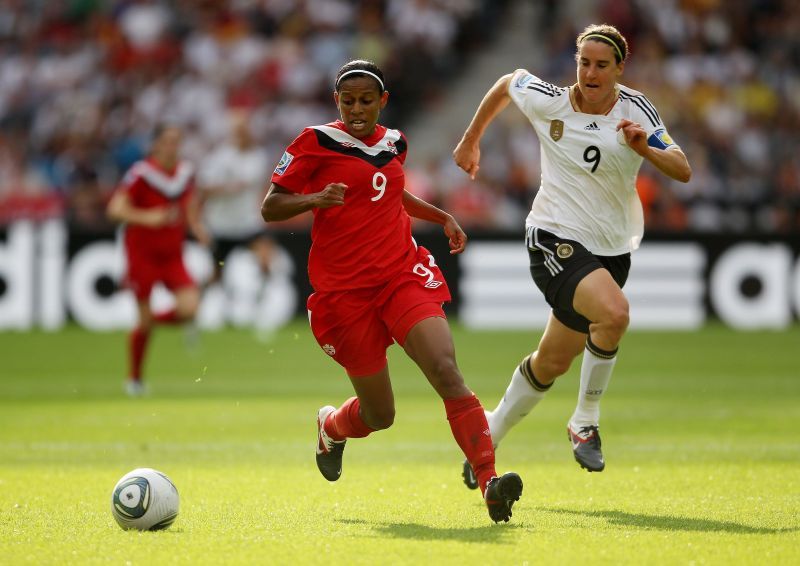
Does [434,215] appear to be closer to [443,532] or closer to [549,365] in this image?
[549,365]

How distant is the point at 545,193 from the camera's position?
8180mm

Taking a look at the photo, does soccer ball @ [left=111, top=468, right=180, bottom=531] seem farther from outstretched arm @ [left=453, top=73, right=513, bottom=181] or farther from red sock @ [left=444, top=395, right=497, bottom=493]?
outstretched arm @ [left=453, top=73, right=513, bottom=181]

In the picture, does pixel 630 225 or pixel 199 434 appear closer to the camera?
pixel 630 225

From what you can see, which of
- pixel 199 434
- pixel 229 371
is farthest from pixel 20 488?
pixel 229 371

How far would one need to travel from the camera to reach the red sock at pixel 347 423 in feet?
24.7

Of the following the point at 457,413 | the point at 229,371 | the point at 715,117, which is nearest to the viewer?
the point at 457,413

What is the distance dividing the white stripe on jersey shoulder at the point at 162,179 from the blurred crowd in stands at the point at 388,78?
7978 millimetres

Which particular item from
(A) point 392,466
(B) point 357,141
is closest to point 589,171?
(B) point 357,141

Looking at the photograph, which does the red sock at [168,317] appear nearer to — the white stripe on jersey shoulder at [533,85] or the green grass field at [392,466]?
the green grass field at [392,466]

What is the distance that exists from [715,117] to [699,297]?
162 inches

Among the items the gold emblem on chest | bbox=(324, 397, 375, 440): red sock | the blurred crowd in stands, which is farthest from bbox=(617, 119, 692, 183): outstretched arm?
the blurred crowd in stands

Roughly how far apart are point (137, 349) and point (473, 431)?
23.9 feet

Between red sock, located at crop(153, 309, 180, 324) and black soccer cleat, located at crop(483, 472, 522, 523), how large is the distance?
26.6 ft

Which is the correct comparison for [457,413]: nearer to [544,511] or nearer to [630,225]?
[544,511]
